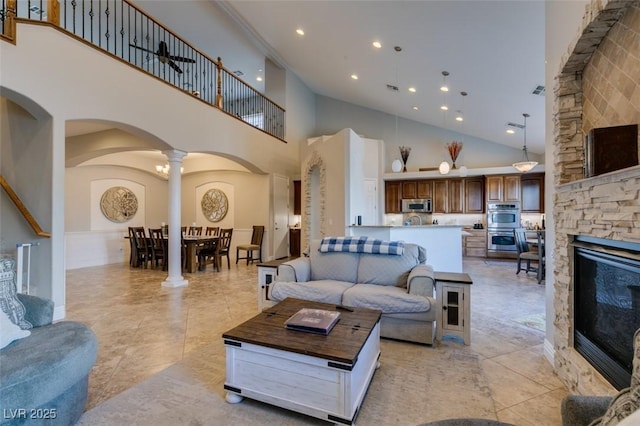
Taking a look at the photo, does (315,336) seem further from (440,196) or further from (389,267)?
(440,196)

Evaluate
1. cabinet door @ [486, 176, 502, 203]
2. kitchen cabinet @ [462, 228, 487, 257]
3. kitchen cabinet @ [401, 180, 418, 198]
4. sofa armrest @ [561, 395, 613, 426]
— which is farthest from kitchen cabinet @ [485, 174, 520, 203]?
sofa armrest @ [561, 395, 613, 426]

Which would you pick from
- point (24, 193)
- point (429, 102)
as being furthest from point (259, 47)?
point (24, 193)

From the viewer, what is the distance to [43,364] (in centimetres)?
155

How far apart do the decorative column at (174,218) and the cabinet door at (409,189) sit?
625 centimetres

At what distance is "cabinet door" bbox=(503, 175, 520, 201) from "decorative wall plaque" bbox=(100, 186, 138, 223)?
10184 mm

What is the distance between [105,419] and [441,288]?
275 cm

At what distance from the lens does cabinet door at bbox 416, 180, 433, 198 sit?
29.2ft

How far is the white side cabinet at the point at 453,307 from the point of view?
112 inches

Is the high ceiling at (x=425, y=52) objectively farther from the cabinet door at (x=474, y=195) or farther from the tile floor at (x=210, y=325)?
the tile floor at (x=210, y=325)

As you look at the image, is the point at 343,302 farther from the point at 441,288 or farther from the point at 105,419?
the point at 105,419

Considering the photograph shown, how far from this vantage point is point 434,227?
18.1 ft

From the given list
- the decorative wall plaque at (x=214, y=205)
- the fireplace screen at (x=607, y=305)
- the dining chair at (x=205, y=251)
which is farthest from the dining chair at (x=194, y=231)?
the fireplace screen at (x=607, y=305)

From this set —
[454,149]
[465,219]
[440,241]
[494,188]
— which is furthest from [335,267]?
[465,219]

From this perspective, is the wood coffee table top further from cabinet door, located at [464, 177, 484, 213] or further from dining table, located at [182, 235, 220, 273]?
cabinet door, located at [464, 177, 484, 213]
